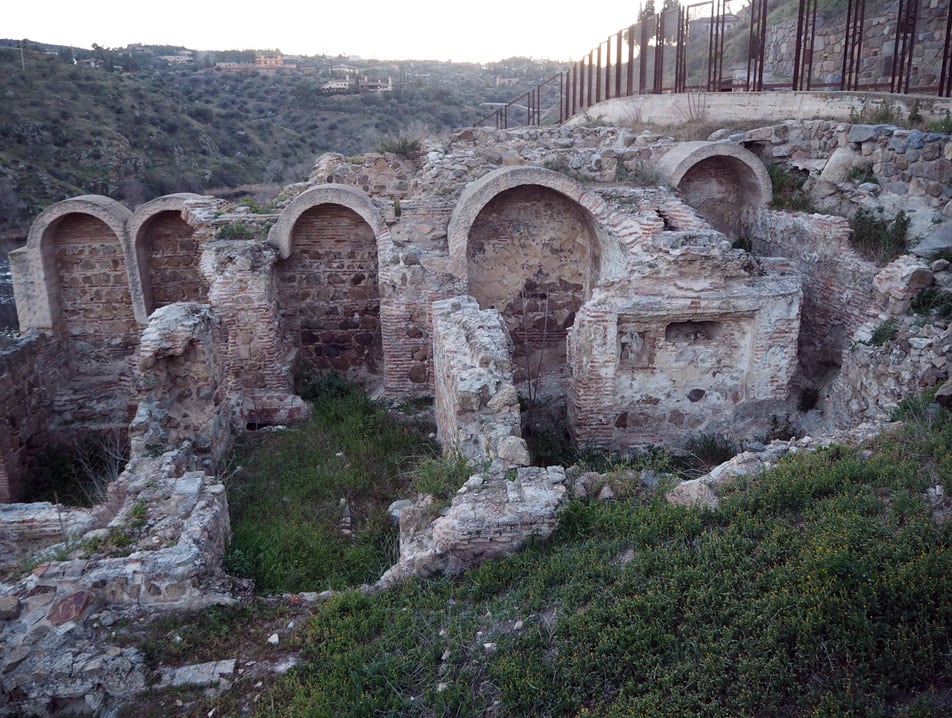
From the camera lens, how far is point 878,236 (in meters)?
9.01

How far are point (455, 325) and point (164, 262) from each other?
5968 millimetres

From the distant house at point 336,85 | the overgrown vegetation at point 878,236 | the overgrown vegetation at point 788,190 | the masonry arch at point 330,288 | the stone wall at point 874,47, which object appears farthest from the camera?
the distant house at point 336,85

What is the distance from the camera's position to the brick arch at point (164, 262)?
438 inches

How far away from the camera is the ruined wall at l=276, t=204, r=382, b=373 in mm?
10703

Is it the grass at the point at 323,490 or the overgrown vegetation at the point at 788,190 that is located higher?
the overgrown vegetation at the point at 788,190

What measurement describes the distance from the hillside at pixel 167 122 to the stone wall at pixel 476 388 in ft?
36.9

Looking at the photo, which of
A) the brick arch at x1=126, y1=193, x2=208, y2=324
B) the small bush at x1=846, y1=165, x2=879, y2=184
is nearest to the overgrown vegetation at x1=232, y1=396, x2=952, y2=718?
the small bush at x1=846, y1=165, x2=879, y2=184

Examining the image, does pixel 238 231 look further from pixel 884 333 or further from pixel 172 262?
pixel 884 333

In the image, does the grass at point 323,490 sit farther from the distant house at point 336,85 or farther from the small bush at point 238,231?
the distant house at point 336,85

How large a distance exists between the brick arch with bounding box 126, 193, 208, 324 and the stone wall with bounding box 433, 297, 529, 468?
16.3ft

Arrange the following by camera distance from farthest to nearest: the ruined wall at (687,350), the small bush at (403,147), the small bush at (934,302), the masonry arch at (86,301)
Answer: the small bush at (403,147)
the masonry arch at (86,301)
the ruined wall at (687,350)
the small bush at (934,302)

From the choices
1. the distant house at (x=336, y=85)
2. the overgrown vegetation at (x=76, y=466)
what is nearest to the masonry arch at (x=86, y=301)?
the overgrown vegetation at (x=76, y=466)

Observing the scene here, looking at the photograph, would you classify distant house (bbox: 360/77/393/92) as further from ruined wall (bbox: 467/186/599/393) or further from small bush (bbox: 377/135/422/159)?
ruined wall (bbox: 467/186/599/393)

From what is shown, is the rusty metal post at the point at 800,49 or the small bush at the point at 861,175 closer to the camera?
the small bush at the point at 861,175
